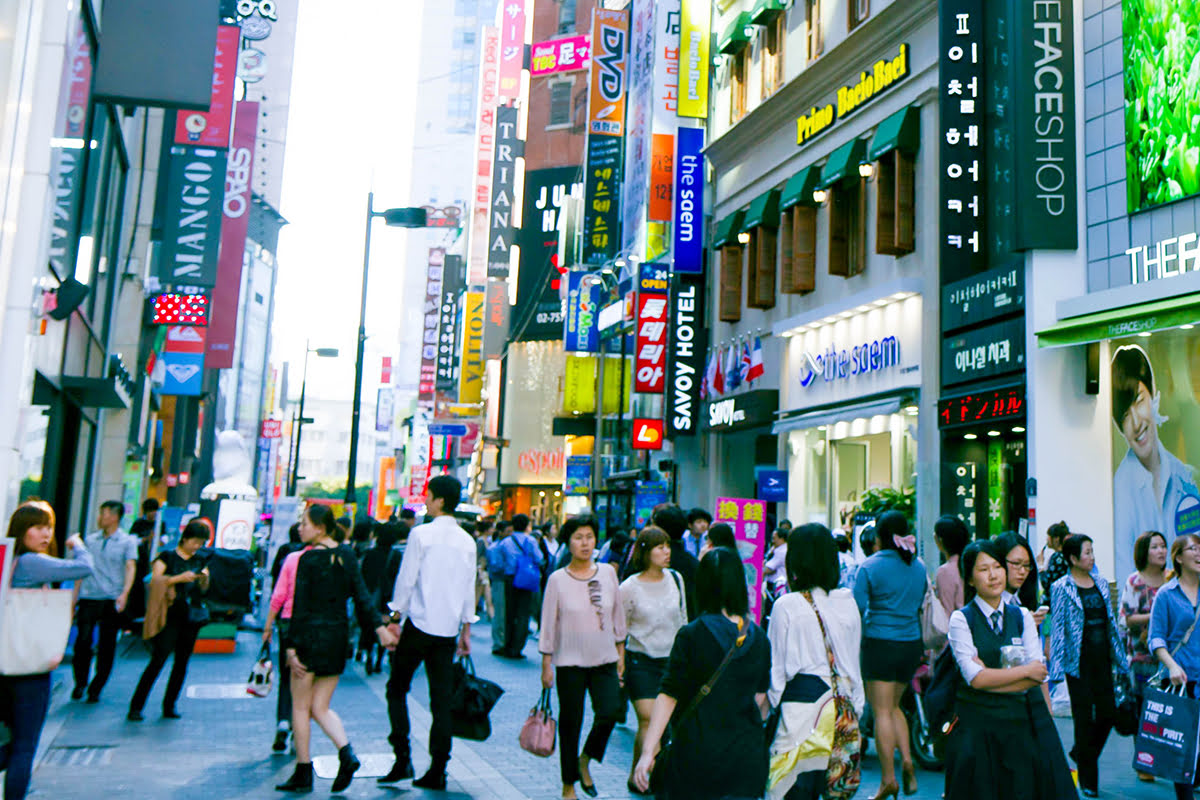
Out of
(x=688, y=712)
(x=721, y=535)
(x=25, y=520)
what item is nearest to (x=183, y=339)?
(x=721, y=535)

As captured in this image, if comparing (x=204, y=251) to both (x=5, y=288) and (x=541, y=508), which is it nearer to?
(x=5, y=288)

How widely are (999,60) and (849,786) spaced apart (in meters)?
13.6

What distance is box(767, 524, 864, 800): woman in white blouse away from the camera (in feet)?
17.8

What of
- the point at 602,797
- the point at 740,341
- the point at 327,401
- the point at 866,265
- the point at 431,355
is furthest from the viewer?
the point at 327,401

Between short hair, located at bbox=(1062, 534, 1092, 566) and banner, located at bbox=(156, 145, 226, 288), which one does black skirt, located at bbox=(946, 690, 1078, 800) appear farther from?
banner, located at bbox=(156, 145, 226, 288)

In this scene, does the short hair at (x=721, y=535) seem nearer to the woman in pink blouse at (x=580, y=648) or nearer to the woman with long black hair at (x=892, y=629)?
the woman with long black hair at (x=892, y=629)

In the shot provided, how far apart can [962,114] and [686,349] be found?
12.1 metres

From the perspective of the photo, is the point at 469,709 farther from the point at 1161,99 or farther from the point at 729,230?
the point at 729,230

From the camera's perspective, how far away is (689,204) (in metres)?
28.2

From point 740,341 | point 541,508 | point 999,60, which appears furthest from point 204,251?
point 541,508

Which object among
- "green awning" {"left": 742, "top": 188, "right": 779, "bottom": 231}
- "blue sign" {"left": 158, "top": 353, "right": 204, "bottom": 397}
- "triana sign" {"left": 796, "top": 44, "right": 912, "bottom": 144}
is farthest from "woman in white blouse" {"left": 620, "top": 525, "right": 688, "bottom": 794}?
"blue sign" {"left": 158, "top": 353, "right": 204, "bottom": 397}

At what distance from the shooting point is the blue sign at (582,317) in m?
36.4

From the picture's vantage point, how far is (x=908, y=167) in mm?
18984

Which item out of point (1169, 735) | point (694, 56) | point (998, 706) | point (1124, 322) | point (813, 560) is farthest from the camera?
point (694, 56)
